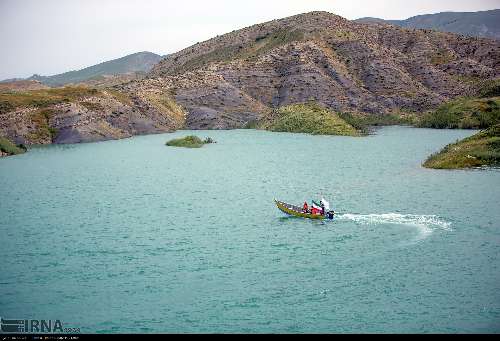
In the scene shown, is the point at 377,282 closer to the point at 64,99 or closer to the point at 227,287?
the point at 227,287

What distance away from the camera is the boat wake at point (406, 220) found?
2055 inches

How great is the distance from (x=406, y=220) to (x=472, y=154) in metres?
38.7

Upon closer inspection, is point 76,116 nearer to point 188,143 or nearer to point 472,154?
point 188,143

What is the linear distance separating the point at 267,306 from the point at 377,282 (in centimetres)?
895

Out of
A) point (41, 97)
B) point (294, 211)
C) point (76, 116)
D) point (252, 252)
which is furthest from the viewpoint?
point (41, 97)

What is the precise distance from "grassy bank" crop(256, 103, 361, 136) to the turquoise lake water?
217 feet

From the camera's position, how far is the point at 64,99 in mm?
163000

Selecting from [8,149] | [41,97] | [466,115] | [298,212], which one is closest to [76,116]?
[41,97]

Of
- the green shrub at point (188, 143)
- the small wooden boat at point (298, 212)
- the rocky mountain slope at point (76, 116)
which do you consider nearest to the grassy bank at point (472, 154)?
the small wooden boat at point (298, 212)

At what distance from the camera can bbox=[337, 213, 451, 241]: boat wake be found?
2055 inches

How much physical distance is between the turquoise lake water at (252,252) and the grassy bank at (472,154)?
391 cm

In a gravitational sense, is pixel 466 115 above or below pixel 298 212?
above

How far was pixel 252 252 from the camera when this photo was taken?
4569 cm

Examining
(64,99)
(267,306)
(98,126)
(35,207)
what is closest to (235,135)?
(98,126)
